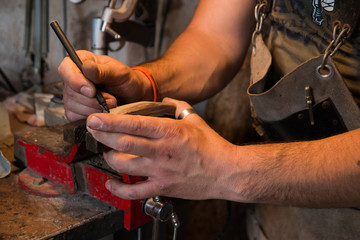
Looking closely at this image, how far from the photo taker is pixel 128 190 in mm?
734

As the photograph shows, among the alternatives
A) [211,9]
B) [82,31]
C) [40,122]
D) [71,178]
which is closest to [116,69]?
[71,178]

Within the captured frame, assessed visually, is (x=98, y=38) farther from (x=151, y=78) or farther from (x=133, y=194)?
(x=133, y=194)

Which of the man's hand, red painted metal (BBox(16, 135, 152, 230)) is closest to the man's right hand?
red painted metal (BBox(16, 135, 152, 230))

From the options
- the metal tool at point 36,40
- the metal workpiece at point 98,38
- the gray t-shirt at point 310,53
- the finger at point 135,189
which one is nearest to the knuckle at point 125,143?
the finger at point 135,189

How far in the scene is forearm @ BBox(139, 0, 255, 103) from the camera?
1.14 m

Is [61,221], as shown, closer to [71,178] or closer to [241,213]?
[71,178]

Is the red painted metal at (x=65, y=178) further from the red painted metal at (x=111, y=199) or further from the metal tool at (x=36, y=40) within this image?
the metal tool at (x=36, y=40)

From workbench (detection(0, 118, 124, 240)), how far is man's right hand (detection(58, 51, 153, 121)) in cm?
23

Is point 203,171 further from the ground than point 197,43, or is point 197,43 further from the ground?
point 197,43

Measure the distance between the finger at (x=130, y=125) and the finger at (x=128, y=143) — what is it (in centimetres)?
1

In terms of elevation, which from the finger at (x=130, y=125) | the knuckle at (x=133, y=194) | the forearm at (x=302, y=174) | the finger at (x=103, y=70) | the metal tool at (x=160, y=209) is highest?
the finger at (x=103, y=70)

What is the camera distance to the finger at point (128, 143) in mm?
638

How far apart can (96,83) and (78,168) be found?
0.77ft

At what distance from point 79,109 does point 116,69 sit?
148 mm
